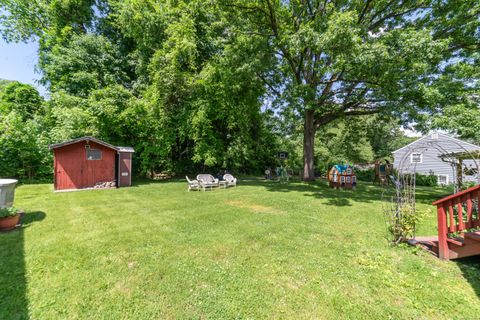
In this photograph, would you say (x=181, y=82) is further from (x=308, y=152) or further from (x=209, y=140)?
(x=308, y=152)

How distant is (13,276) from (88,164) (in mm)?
9497

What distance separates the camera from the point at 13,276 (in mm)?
2994

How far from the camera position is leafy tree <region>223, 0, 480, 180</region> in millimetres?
7734

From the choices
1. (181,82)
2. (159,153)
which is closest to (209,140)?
(159,153)

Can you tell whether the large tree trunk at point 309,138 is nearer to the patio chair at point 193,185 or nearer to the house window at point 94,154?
the patio chair at point 193,185

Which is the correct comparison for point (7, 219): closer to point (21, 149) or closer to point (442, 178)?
point (21, 149)

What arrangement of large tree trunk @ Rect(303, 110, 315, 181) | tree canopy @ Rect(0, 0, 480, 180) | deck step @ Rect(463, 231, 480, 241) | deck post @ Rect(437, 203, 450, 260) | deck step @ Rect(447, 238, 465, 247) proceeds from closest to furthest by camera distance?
deck step @ Rect(463, 231, 480, 241) < deck step @ Rect(447, 238, 465, 247) < deck post @ Rect(437, 203, 450, 260) < tree canopy @ Rect(0, 0, 480, 180) < large tree trunk @ Rect(303, 110, 315, 181)

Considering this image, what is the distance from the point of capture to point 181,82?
1445 cm

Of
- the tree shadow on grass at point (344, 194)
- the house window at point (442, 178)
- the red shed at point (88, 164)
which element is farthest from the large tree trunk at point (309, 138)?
the house window at point (442, 178)

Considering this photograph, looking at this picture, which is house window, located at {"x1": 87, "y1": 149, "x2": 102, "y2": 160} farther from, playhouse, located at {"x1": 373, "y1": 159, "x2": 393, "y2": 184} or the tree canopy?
playhouse, located at {"x1": 373, "y1": 159, "x2": 393, "y2": 184}

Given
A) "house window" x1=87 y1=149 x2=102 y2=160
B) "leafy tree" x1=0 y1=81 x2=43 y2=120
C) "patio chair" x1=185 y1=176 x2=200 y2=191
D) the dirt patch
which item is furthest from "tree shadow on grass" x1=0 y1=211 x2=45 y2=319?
"leafy tree" x1=0 y1=81 x2=43 y2=120

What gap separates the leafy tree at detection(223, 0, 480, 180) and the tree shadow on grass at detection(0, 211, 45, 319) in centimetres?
1040

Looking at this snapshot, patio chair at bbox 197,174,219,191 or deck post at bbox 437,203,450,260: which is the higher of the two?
patio chair at bbox 197,174,219,191

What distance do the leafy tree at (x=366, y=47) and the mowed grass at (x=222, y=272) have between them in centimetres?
607
